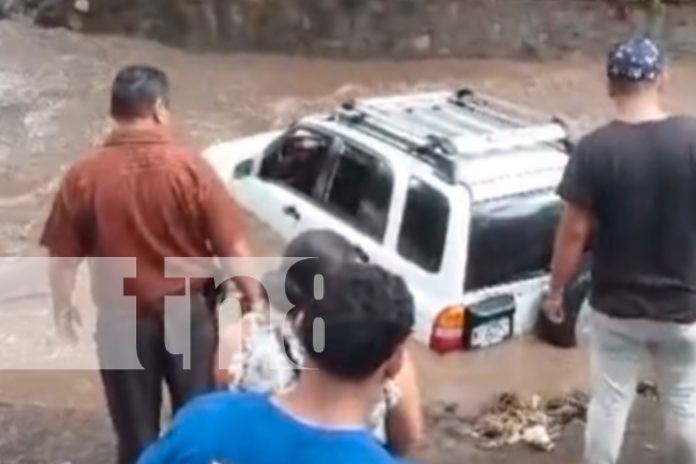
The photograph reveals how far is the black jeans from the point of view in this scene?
517cm

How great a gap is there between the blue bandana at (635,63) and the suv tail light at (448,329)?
3411 mm

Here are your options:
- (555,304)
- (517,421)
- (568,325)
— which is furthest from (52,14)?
(555,304)

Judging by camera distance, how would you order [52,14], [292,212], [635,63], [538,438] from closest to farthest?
[635,63], [538,438], [292,212], [52,14]

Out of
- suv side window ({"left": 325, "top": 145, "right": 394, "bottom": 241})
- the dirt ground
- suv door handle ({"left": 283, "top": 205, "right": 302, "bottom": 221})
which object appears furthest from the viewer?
suv door handle ({"left": 283, "top": 205, "right": 302, "bottom": 221})

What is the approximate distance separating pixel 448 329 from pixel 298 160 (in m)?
1.68

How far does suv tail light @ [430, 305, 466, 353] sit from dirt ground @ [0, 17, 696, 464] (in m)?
0.08

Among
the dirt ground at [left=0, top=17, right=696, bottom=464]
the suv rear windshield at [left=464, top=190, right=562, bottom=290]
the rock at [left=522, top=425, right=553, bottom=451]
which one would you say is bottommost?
the dirt ground at [left=0, top=17, right=696, bottom=464]

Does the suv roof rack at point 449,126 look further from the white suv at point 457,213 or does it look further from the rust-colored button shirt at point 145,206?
the rust-colored button shirt at point 145,206

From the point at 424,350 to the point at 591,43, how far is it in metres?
10.3

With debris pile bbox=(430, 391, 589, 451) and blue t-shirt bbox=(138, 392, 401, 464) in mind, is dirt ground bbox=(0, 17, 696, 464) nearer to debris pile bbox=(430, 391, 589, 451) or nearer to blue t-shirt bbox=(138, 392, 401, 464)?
debris pile bbox=(430, 391, 589, 451)

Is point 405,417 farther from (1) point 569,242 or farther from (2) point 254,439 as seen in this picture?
(1) point 569,242

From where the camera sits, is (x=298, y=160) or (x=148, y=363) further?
(x=298, y=160)

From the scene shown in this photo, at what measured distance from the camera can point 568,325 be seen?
8547 millimetres

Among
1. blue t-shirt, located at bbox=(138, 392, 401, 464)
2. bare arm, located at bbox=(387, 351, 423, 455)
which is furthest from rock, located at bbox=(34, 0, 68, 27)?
blue t-shirt, located at bbox=(138, 392, 401, 464)
